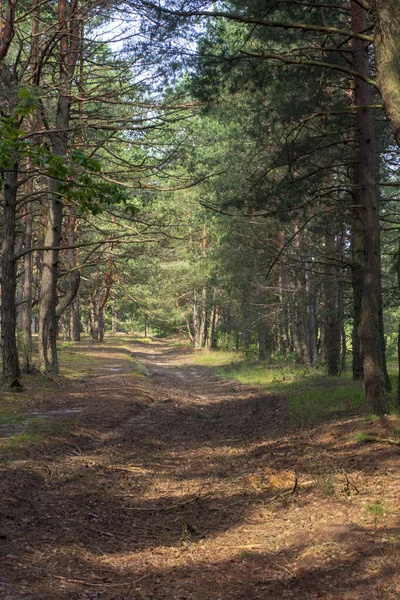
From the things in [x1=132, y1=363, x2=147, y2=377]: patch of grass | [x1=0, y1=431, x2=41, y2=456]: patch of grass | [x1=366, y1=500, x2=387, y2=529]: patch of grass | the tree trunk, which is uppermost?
the tree trunk

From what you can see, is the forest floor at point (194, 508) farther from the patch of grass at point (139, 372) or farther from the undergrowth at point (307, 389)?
the patch of grass at point (139, 372)

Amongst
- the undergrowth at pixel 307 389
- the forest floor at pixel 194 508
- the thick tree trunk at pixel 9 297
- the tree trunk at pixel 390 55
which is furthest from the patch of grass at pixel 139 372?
the tree trunk at pixel 390 55

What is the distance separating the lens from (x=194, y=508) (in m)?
6.83

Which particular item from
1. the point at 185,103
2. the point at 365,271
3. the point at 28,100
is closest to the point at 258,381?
the point at 185,103

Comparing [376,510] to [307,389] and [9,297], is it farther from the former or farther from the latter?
[9,297]

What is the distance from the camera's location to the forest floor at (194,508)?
4.48 metres

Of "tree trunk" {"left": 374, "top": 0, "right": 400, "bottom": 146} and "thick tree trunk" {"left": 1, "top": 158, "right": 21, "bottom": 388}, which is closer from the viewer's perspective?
"tree trunk" {"left": 374, "top": 0, "right": 400, "bottom": 146}

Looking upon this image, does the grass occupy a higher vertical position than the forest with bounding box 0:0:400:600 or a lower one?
lower

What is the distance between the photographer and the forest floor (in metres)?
4.48

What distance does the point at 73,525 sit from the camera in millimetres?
5844

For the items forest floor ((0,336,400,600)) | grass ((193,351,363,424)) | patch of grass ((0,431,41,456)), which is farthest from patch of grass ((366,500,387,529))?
grass ((193,351,363,424))

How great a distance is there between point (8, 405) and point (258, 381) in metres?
11.0

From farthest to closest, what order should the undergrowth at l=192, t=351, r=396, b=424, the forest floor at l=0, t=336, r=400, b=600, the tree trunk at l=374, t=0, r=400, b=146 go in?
1. the undergrowth at l=192, t=351, r=396, b=424
2. the tree trunk at l=374, t=0, r=400, b=146
3. the forest floor at l=0, t=336, r=400, b=600

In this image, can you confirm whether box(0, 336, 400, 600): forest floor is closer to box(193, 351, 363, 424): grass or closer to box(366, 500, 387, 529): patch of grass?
box(366, 500, 387, 529): patch of grass
